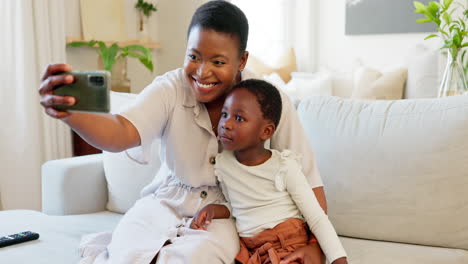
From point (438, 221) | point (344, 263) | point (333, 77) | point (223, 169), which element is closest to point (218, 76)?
point (223, 169)

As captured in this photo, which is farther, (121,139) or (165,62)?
(165,62)

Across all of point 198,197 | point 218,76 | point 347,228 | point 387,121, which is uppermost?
point 218,76

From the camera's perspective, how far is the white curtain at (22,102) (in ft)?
9.57

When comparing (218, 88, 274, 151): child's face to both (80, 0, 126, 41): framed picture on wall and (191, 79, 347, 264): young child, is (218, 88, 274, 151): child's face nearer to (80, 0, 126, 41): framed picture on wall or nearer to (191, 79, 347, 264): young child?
(191, 79, 347, 264): young child

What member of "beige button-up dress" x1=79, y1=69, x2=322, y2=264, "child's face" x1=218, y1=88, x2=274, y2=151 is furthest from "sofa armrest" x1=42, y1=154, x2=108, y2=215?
"child's face" x1=218, y1=88, x2=274, y2=151

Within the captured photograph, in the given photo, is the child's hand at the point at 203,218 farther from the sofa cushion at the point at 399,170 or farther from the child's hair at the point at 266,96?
the sofa cushion at the point at 399,170

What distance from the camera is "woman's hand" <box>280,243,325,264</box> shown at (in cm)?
124

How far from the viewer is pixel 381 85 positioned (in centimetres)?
336

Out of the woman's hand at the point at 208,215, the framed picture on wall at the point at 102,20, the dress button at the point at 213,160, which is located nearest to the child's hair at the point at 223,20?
the dress button at the point at 213,160

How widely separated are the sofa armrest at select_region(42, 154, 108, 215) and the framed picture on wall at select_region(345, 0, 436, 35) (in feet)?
8.39

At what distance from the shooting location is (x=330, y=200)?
63.8 inches

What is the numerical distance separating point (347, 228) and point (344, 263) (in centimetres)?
36

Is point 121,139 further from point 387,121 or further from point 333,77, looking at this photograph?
point 333,77

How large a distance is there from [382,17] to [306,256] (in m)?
2.91
